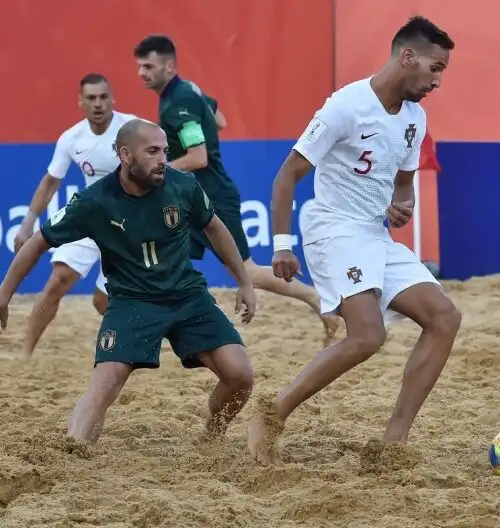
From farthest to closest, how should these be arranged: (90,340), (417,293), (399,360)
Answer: (90,340) → (399,360) → (417,293)

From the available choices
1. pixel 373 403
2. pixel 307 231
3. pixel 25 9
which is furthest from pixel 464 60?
pixel 307 231

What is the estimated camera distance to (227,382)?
18.5ft

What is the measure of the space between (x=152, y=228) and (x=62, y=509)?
1523 mm

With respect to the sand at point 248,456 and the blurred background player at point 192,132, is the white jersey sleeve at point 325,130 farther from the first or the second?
the blurred background player at point 192,132

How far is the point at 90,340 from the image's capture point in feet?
30.3

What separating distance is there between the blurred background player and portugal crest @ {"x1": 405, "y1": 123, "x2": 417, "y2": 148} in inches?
105

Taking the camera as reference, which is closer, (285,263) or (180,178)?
(285,263)

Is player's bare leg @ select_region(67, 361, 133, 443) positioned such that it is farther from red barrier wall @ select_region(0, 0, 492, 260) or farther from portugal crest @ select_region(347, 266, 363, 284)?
red barrier wall @ select_region(0, 0, 492, 260)

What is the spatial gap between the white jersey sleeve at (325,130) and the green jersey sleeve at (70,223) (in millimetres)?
1020

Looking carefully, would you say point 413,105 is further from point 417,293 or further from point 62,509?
point 62,509

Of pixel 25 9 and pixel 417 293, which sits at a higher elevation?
pixel 25 9

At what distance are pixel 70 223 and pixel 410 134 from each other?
1612mm

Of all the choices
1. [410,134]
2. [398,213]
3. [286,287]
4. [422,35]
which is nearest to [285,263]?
[398,213]

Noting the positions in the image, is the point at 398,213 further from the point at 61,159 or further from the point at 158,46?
the point at 61,159
